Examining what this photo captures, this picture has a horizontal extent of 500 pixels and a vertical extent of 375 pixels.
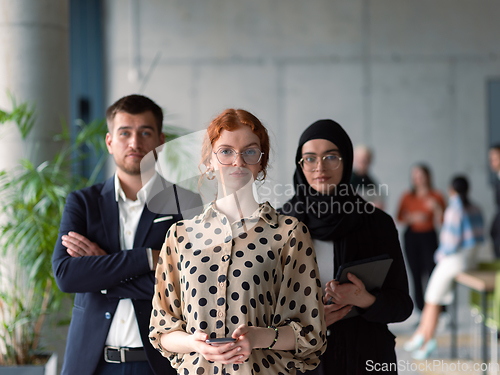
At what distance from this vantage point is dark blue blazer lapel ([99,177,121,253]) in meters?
1.69

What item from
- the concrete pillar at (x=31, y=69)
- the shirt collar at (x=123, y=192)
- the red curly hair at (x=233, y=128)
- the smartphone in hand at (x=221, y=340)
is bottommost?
the smartphone in hand at (x=221, y=340)

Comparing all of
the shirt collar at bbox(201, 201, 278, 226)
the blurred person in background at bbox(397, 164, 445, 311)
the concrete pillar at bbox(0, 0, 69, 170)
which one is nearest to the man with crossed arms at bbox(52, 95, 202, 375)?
the shirt collar at bbox(201, 201, 278, 226)

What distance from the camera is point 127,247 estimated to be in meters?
1.70

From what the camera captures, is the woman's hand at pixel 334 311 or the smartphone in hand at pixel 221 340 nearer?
the smartphone in hand at pixel 221 340

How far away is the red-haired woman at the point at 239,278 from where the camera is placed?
1136 mm

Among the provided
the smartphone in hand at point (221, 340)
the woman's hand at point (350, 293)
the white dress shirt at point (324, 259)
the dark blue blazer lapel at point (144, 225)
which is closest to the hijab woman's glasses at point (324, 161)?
the white dress shirt at point (324, 259)

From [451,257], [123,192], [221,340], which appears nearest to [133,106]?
[123,192]

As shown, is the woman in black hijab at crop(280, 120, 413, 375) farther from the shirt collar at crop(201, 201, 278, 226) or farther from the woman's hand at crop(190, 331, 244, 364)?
the woman's hand at crop(190, 331, 244, 364)

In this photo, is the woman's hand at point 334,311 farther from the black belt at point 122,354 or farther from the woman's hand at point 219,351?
the black belt at point 122,354

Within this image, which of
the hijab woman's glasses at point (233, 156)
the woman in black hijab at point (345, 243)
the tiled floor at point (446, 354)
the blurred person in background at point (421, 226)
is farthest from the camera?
the blurred person in background at point (421, 226)

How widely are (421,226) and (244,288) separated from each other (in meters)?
4.68

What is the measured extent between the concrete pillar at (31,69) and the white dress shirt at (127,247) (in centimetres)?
149

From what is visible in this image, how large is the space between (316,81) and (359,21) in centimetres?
94

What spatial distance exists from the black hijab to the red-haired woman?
0.36m
